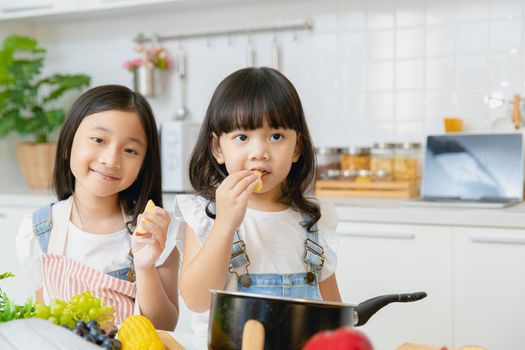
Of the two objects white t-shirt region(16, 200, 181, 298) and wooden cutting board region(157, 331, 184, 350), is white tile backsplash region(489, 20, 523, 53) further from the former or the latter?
wooden cutting board region(157, 331, 184, 350)

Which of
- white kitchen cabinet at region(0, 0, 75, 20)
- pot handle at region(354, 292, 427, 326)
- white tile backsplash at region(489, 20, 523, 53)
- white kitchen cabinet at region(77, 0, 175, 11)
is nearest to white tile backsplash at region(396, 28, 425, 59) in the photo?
white tile backsplash at region(489, 20, 523, 53)

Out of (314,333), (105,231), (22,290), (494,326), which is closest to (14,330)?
(314,333)

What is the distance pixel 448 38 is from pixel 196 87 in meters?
1.15

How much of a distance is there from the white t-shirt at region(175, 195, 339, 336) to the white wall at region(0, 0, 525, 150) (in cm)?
151

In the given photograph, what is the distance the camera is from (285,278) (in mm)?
1175

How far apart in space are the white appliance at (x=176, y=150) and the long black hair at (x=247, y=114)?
142 centimetres

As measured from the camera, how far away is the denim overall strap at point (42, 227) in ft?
4.43

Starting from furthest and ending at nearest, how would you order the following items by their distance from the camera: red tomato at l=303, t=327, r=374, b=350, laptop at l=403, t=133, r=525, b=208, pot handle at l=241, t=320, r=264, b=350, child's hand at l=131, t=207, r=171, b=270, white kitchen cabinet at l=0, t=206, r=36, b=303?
white kitchen cabinet at l=0, t=206, r=36, b=303 < laptop at l=403, t=133, r=525, b=208 < child's hand at l=131, t=207, r=171, b=270 < pot handle at l=241, t=320, r=264, b=350 < red tomato at l=303, t=327, r=374, b=350

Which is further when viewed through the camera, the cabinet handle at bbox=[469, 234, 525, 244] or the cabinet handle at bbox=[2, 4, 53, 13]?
the cabinet handle at bbox=[2, 4, 53, 13]

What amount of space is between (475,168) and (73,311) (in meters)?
1.80

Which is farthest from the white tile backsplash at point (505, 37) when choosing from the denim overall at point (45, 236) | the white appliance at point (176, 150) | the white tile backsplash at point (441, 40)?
the denim overall at point (45, 236)

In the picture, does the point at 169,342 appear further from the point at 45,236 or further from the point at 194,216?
the point at 45,236

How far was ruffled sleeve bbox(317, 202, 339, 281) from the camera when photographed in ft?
4.05

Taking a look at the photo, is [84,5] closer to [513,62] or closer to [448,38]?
[448,38]
